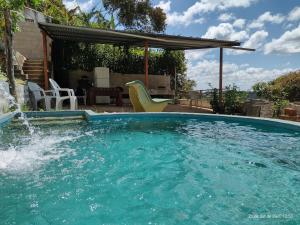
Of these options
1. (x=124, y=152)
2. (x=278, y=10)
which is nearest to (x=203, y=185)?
(x=124, y=152)

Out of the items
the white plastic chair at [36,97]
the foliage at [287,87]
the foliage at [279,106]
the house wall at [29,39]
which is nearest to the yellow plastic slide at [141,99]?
the white plastic chair at [36,97]

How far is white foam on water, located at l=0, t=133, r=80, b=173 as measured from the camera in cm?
412

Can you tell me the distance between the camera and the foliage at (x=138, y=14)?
83.7 feet

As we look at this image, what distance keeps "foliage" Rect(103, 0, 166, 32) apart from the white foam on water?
2189 cm

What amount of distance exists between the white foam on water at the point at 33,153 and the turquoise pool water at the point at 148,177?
0.05ft

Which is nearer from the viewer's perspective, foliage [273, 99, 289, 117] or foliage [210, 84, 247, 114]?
foliage [273, 99, 289, 117]

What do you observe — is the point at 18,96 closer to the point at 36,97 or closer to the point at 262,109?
the point at 36,97

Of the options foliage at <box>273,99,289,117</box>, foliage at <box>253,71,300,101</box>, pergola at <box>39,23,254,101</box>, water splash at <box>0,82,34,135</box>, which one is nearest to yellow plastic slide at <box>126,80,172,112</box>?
pergola at <box>39,23,254,101</box>

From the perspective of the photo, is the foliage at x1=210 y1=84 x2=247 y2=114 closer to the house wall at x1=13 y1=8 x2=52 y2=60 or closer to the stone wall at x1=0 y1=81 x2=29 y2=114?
the stone wall at x1=0 y1=81 x2=29 y2=114

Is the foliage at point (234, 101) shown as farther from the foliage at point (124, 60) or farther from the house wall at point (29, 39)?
the house wall at point (29, 39)

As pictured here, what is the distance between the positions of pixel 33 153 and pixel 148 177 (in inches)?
86.9

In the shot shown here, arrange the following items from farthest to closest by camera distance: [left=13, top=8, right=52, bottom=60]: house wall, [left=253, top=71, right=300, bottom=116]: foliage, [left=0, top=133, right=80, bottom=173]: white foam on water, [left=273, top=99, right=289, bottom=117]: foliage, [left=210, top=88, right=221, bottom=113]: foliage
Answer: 1. [left=253, top=71, right=300, bottom=116]: foliage
2. [left=13, top=8, right=52, bottom=60]: house wall
3. [left=210, top=88, right=221, bottom=113]: foliage
4. [left=273, top=99, right=289, bottom=117]: foliage
5. [left=0, top=133, right=80, bottom=173]: white foam on water

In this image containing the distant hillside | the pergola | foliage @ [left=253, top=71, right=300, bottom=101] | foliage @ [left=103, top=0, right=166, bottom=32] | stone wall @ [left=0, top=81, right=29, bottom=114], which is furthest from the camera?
foliage @ [left=103, top=0, right=166, bottom=32]

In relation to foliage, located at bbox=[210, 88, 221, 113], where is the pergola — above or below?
above
